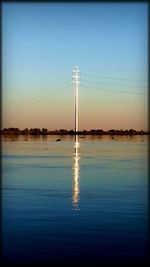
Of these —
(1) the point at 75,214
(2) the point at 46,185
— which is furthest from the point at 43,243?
(2) the point at 46,185

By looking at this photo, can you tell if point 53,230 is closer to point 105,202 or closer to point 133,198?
point 105,202

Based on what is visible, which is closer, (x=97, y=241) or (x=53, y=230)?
(x=97, y=241)

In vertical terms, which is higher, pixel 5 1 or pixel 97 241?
pixel 5 1

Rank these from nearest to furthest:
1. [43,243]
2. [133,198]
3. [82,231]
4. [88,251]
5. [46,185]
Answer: [88,251], [43,243], [82,231], [133,198], [46,185]

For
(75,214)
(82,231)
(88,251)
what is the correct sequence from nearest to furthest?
(88,251), (82,231), (75,214)

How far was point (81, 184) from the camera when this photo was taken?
30.1ft

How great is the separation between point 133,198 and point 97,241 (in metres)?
3.23

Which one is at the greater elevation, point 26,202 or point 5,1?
point 5,1

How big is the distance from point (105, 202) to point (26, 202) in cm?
101

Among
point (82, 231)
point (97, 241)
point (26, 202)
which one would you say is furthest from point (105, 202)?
point (97, 241)

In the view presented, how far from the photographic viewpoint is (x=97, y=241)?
→ 12.5ft

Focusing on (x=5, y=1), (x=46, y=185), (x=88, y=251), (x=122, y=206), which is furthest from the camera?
(x=46, y=185)

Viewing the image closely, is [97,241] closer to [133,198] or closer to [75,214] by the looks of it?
[75,214]

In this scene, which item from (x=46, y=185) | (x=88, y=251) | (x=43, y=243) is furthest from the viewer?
(x=46, y=185)
